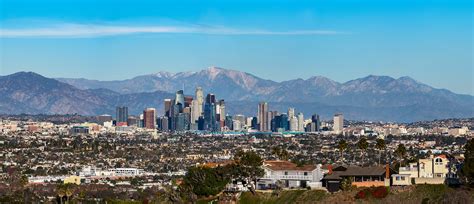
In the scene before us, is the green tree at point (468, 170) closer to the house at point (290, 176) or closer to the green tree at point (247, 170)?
the house at point (290, 176)

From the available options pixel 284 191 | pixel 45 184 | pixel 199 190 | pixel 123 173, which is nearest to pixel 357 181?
pixel 284 191

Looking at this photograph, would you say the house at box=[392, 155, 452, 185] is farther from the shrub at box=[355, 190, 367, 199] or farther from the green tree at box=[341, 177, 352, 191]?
the shrub at box=[355, 190, 367, 199]

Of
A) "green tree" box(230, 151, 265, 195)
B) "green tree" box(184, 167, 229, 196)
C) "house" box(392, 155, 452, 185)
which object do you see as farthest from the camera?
"green tree" box(230, 151, 265, 195)

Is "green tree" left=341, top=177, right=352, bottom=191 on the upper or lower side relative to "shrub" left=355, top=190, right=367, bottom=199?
upper

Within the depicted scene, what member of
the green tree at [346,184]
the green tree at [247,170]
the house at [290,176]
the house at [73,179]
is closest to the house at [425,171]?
the green tree at [346,184]

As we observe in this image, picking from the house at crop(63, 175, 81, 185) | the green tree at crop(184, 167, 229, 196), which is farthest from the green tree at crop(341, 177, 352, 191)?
the house at crop(63, 175, 81, 185)

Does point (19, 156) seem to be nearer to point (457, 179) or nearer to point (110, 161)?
point (110, 161)
